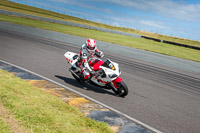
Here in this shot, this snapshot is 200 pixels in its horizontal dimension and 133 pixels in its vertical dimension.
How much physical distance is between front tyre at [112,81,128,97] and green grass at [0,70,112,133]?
7.55 feet

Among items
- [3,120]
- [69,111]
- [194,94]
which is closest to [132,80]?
[194,94]

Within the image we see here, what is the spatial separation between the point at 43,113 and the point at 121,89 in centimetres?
331

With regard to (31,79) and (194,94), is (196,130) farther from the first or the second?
(31,79)

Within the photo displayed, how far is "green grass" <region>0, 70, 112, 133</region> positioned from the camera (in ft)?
14.2

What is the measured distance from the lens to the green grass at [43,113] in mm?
4336

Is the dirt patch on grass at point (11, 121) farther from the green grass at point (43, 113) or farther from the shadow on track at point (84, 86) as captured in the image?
the shadow on track at point (84, 86)

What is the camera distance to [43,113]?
15.9 feet

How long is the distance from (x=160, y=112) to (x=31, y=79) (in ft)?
15.1

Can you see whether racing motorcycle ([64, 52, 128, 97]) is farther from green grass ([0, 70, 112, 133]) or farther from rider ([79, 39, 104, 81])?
green grass ([0, 70, 112, 133])

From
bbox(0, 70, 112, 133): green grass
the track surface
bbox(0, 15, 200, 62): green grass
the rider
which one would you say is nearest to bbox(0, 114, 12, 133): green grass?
bbox(0, 70, 112, 133): green grass

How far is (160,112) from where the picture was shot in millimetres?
6566

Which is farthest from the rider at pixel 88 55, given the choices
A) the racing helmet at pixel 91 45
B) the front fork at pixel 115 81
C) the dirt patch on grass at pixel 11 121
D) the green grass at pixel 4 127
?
the green grass at pixel 4 127

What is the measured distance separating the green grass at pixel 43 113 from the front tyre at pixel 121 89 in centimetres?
230

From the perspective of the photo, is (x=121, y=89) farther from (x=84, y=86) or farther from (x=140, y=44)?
(x=140, y=44)
